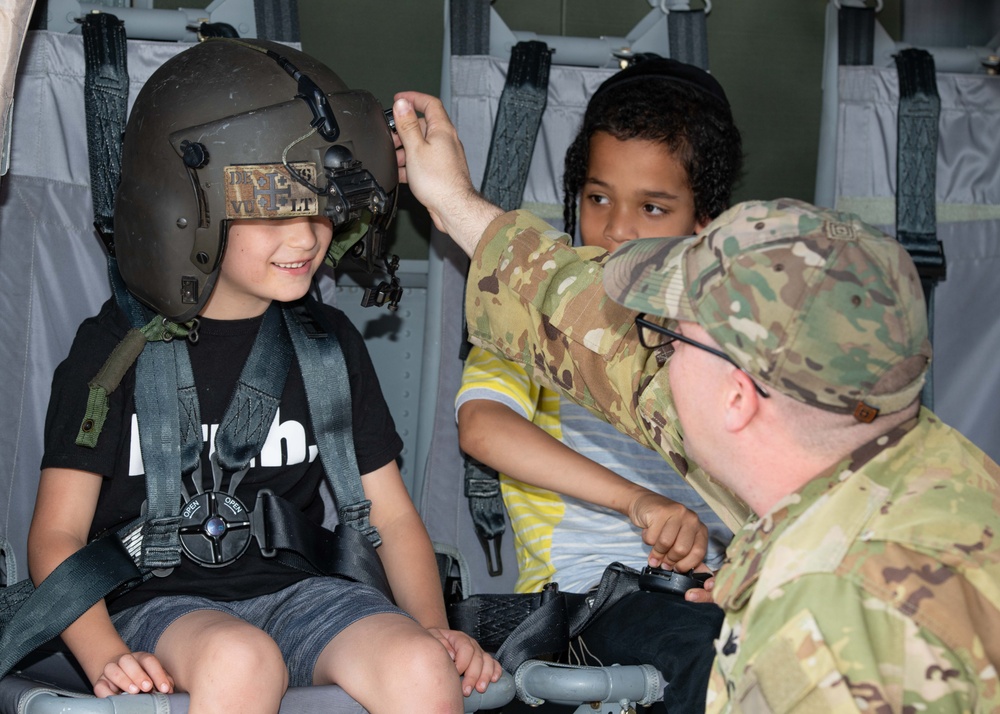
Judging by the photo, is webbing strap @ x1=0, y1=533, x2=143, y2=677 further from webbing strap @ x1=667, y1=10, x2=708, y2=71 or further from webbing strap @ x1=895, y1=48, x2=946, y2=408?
webbing strap @ x1=895, y1=48, x2=946, y2=408

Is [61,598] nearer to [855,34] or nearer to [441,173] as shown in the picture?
[441,173]

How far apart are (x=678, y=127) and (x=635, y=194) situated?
0.62ft

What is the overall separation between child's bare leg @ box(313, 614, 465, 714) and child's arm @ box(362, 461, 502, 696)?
245 millimetres

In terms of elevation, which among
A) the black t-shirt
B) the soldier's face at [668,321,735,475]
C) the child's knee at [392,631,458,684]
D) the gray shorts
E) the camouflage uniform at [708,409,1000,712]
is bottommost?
the gray shorts

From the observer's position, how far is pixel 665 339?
62.5 inches

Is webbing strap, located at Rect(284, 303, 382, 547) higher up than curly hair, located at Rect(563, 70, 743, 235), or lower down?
lower down

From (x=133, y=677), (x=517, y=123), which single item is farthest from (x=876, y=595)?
(x=517, y=123)

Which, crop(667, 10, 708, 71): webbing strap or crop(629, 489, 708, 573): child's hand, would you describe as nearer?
crop(629, 489, 708, 573): child's hand

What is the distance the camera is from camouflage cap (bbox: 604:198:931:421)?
4.18 ft

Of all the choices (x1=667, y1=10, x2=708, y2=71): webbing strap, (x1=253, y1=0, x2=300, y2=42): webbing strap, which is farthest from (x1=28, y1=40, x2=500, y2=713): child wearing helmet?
(x1=667, y1=10, x2=708, y2=71): webbing strap

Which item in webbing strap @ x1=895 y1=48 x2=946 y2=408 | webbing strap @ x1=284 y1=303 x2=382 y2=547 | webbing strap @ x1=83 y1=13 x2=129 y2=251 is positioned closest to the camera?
webbing strap @ x1=284 y1=303 x2=382 y2=547

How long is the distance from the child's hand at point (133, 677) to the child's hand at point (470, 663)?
1.44ft

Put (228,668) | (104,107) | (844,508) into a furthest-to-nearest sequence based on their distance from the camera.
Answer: (104,107)
(228,668)
(844,508)

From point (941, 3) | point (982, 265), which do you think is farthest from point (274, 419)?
point (941, 3)
